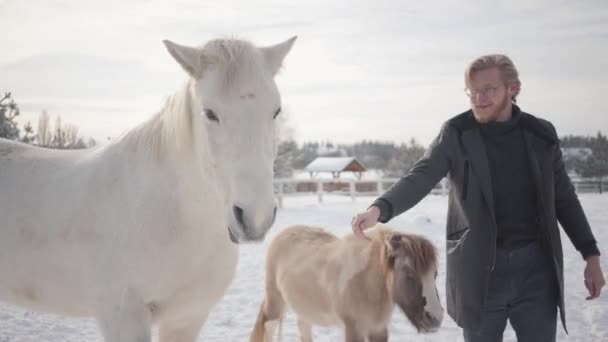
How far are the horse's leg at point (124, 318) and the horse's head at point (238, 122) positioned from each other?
0.58 meters

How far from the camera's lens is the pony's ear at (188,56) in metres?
1.85

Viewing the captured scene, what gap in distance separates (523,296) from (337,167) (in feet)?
162

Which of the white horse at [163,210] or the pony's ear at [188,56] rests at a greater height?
the pony's ear at [188,56]

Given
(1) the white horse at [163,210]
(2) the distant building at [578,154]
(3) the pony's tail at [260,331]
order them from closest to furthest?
(1) the white horse at [163,210], (3) the pony's tail at [260,331], (2) the distant building at [578,154]

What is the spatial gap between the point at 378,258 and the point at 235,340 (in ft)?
5.93

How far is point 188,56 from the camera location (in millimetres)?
1862

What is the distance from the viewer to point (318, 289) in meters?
3.55

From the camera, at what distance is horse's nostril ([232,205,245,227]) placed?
62.8 inches

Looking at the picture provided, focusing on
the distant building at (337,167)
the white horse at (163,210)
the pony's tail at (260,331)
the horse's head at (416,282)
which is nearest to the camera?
the white horse at (163,210)

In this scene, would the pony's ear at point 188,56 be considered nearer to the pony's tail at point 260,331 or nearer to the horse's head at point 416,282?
the horse's head at point 416,282

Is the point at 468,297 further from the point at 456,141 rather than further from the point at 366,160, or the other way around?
the point at 366,160

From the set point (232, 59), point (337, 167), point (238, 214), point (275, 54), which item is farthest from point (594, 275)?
point (337, 167)

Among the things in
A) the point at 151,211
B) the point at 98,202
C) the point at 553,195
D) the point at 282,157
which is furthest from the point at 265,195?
the point at 282,157

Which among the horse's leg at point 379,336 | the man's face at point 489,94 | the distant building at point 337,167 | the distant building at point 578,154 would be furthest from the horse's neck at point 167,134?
the distant building at point 337,167
